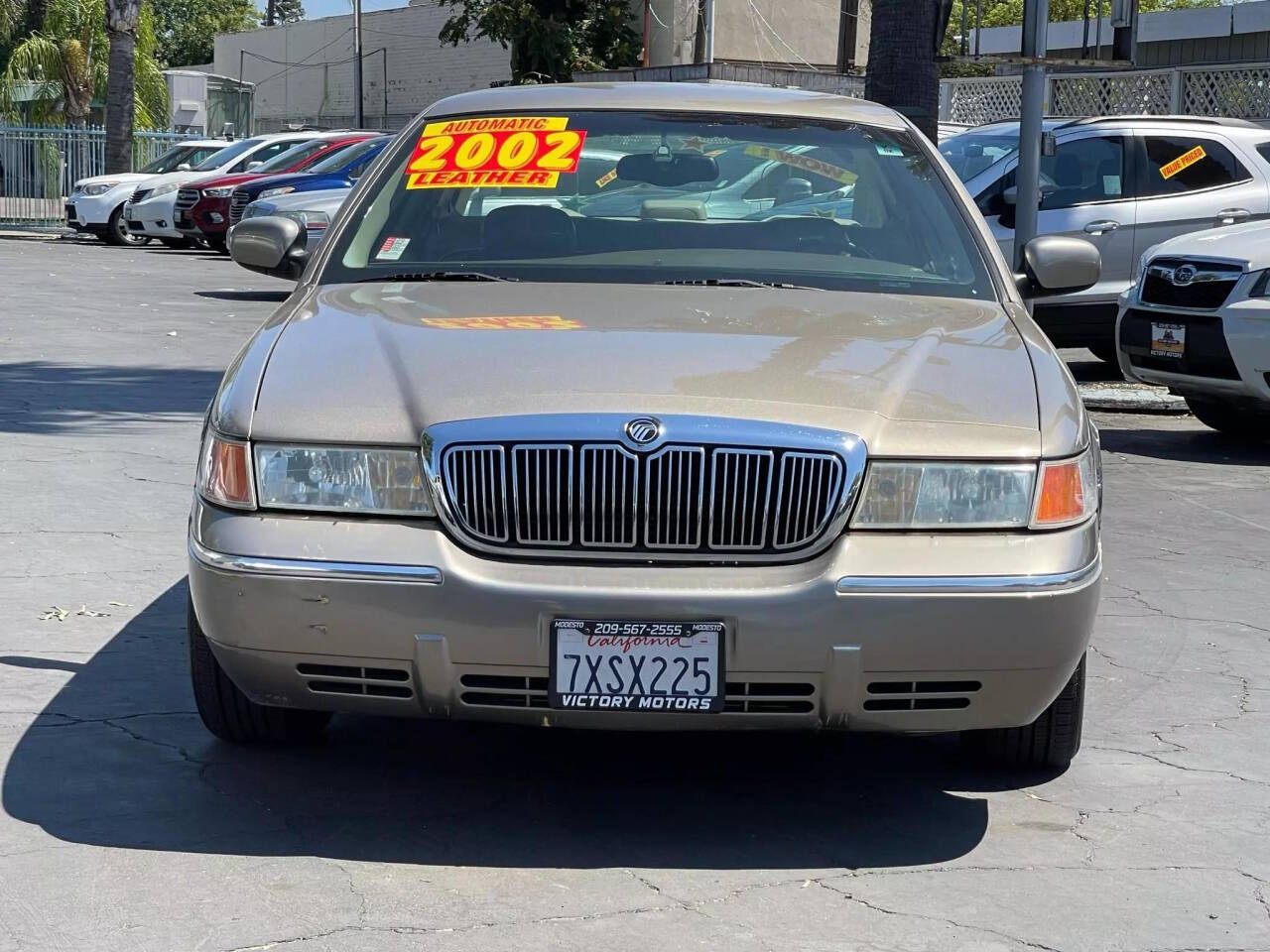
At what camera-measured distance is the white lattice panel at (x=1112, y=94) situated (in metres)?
24.1

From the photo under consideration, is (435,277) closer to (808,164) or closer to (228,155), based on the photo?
(808,164)

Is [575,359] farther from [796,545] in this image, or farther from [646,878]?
[646,878]

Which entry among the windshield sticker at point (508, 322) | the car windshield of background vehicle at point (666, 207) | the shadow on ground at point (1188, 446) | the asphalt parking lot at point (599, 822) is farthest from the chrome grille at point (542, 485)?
the shadow on ground at point (1188, 446)

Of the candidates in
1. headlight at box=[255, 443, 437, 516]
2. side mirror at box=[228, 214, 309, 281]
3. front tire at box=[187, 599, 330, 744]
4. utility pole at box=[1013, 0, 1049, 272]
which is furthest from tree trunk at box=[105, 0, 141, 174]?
headlight at box=[255, 443, 437, 516]

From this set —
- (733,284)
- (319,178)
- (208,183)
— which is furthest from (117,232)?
(733,284)

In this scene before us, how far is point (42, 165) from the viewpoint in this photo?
104 feet

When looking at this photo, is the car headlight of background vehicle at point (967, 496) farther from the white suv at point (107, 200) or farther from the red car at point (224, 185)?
the white suv at point (107, 200)

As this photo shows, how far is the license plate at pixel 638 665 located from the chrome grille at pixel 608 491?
0.63ft

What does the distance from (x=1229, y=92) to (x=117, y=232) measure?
594 inches

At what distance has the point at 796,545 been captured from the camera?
3744 mm

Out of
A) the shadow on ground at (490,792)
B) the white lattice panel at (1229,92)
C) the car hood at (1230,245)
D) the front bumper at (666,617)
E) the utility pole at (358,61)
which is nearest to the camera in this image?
Answer: the front bumper at (666,617)

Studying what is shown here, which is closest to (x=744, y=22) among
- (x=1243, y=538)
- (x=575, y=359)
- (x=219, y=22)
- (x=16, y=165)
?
(x=16, y=165)

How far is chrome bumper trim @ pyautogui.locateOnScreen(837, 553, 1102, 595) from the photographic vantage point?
12.1 ft

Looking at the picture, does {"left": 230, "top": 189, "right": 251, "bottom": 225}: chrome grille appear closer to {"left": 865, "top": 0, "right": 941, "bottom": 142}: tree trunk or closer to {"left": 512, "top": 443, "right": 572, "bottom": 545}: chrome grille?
{"left": 865, "top": 0, "right": 941, "bottom": 142}: tree trunk
